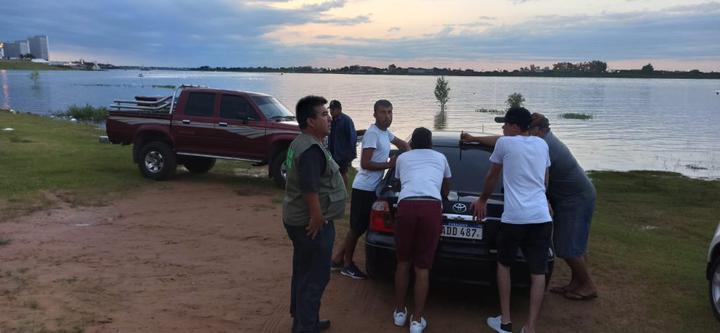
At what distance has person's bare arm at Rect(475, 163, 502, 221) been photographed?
14.6 feet

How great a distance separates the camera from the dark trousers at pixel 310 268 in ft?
13.0

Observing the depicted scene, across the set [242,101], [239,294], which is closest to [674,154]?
[242,101]

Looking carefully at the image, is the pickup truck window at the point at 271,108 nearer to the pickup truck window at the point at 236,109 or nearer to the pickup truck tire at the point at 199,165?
the pickup truck window at the point at 236,109

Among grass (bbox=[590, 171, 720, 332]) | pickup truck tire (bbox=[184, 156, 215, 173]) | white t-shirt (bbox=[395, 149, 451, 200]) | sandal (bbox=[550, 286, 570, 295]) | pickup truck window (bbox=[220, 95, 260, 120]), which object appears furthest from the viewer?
pickup truck tire (bbox=[184, 156, 215, 173])

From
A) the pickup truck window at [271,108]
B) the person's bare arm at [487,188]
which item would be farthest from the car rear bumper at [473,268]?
the pickup truck window at [271,108]

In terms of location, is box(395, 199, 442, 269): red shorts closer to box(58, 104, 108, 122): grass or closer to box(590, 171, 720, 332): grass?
box(590, 171, 720, 332): grass

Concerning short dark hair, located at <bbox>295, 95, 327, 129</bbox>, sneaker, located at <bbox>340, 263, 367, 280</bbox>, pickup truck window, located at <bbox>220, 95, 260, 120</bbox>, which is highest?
short dark hair, located at <bbox>295, 95, 327, 129</bbox>

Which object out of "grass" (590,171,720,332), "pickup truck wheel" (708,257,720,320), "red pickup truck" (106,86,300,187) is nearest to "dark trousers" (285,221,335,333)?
"grass" (590,171,720,332)

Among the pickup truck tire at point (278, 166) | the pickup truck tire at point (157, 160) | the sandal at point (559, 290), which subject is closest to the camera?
the sandal at point (559, 290)

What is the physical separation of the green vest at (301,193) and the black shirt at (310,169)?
0.24 feet

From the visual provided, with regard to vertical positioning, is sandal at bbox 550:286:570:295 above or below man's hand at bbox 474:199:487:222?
below

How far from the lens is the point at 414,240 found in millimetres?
4473

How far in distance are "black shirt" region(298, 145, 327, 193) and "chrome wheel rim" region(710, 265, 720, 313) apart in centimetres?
373

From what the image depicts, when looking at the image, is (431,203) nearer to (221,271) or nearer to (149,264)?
(221,271)
